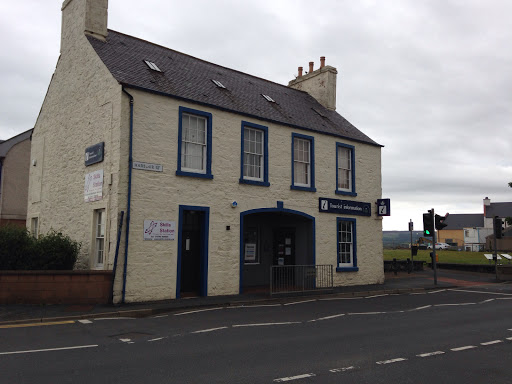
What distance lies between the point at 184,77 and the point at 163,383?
13.2 meters

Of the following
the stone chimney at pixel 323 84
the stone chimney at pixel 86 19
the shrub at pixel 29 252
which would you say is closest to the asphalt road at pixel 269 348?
the shrub at pixel 29 252

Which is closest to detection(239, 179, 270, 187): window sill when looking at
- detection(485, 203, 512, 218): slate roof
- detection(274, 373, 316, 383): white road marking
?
detection(274, 373, 316, 383): white road marking

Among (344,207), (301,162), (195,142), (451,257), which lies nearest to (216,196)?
(195,142)

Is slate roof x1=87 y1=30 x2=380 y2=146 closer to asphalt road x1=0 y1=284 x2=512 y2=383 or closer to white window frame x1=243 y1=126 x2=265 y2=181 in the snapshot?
white window frame x1=243 y1=126 x2=265 y2=181

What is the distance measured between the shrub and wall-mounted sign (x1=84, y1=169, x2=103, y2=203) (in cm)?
177

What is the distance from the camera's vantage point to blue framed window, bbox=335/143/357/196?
20.0m

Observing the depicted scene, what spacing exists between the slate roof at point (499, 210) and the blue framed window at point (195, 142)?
92899mm

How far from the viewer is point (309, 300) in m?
15.0

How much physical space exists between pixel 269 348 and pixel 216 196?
840 centimetres

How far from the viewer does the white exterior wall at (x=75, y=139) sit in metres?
13.9

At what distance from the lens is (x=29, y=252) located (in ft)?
43.2

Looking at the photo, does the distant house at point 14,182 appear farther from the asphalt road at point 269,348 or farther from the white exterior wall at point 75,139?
the asphalt road at point 269,348

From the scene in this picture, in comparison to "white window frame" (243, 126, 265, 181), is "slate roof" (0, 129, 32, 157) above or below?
above

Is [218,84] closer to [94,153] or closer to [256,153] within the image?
[256,153]
